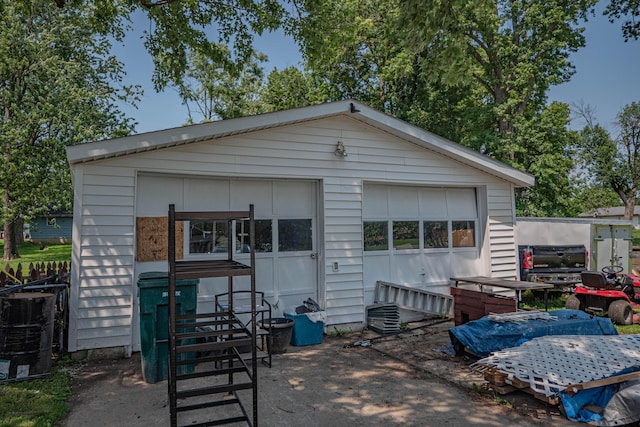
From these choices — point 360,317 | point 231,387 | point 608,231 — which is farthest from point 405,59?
point 231,387

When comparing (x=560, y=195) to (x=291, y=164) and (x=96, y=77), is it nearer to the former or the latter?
(x=291, y=164)

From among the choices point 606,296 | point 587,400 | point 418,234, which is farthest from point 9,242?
point 606,296

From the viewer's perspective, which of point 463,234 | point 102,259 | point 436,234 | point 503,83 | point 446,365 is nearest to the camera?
point 446,365

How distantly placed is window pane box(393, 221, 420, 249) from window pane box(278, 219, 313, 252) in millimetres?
1873

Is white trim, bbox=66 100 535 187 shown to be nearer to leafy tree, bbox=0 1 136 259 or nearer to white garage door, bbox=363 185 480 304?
white garage door, bbox=363 185 480 304

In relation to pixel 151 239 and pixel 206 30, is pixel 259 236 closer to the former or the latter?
pixel 151 239

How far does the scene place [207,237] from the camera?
21.0 ft

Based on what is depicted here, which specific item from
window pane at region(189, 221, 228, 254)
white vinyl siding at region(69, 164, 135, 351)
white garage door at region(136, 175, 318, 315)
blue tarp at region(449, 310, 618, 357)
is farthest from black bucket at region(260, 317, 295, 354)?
blue tarp at region(449, 310, 618, 357)

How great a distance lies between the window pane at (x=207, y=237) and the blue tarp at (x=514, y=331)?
3833 mm

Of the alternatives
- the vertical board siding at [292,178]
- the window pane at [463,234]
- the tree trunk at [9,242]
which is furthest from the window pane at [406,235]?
the tree trunk at [9,242]

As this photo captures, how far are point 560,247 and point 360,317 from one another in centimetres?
565

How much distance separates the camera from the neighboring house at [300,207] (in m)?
5.59

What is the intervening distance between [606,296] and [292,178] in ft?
20.6

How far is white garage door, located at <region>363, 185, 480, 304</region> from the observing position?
768 centimetres
